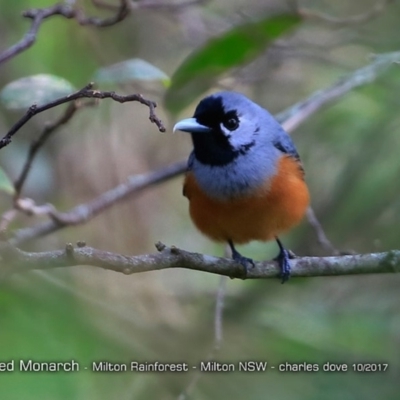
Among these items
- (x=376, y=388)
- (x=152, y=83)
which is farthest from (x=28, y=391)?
(x=152, y=83)

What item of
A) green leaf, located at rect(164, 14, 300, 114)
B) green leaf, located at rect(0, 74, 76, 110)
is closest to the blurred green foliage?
green leaf, located at rect(164, 14, 300, 114)

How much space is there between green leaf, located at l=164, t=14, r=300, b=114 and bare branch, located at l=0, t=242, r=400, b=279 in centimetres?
149

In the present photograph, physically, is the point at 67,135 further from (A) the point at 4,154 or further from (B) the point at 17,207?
(B) the point at 17,207

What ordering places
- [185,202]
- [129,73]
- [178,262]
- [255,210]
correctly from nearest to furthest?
[178,262]
[129,73]
[255,210]
[185,202]

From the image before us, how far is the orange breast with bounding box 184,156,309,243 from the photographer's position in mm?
4191

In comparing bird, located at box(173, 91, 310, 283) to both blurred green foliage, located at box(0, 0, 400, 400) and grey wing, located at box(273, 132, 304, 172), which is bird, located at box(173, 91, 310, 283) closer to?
grey wing, located at box(273, 132, 304, 172)

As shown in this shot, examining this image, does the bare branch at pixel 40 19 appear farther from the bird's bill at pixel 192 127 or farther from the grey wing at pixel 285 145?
the grey wing at pixel 285 145

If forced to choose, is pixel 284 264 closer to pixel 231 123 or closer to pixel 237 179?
pixel 237 179

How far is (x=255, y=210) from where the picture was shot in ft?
13.7

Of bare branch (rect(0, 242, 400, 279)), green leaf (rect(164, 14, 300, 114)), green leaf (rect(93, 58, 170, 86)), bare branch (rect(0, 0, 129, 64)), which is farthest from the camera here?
green leaf (rect(164, 14, 300, 114))

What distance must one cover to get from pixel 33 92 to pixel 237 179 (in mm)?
1278

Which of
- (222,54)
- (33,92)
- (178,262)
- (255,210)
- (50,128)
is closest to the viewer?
(178,262)

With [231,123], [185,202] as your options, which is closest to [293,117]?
[231,123]

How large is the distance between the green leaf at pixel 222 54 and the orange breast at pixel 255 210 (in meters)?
0.72
